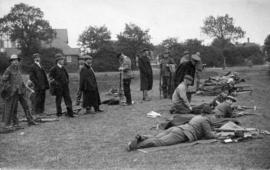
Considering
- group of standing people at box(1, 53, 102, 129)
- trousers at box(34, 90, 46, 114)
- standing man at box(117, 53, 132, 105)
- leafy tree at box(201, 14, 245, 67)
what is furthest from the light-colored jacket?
leafy tree at box(201, 14, 245, 67)

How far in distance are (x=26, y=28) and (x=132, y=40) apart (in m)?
18.4

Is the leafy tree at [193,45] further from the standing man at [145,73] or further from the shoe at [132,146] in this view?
the shoe at [132,146]

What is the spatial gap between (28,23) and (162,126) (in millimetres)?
59813

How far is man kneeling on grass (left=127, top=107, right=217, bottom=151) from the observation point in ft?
24.3

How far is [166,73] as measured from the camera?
16953mm

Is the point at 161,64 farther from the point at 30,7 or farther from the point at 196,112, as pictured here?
the point at 30,7

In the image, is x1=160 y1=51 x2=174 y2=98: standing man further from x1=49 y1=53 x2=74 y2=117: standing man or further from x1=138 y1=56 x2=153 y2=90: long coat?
x1=49 y1=53 x2=74 y2=117: standing man

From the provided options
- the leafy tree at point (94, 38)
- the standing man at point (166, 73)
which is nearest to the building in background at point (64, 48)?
the leafy tree at point (94, 38)

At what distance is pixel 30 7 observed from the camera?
214ft

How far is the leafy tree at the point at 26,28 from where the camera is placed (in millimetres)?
60750

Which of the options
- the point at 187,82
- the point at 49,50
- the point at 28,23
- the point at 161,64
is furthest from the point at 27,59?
the point at 187,82

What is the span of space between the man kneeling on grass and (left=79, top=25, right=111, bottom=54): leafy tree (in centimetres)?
5787

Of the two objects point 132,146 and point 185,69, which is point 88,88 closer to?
point 185,69

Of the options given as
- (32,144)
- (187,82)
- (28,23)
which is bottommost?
(32,144)
